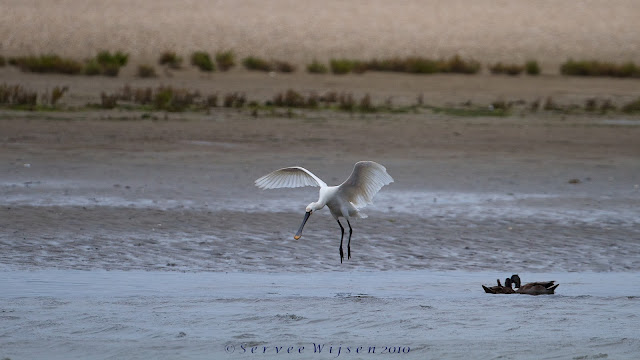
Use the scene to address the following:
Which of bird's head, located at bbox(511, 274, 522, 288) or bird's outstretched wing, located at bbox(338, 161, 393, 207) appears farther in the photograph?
bird's outstretched wing, located at bbox(338, 161, 393, 207)

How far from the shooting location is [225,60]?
4419 cm

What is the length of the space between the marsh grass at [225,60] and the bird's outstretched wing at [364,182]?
102 ft

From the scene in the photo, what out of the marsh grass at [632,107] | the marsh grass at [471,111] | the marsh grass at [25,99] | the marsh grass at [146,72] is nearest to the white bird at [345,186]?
the marsh grass at [25,99]

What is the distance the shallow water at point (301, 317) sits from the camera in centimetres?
764

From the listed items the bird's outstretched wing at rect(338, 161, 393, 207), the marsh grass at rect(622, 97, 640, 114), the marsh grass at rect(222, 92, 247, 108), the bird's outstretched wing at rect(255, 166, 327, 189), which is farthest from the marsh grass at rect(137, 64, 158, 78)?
the bird's outstretched wing at rect(338, 161, 393, 207)

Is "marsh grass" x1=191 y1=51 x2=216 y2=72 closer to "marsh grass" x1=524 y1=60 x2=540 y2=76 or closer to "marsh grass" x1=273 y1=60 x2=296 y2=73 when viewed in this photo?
"marsh grass" x1=273 y1=60 x2=296 y2=73

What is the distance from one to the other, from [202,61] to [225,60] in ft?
5.70

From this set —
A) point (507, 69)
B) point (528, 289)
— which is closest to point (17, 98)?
point (528, 289)

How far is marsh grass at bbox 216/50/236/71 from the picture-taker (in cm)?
4325

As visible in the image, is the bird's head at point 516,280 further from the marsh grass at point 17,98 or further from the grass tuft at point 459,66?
the grass tuft at point 459,66

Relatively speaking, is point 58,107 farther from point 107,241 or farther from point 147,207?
point 107,241

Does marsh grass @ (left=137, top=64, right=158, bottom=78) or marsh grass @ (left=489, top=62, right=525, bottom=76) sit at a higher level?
marsh grass @ (left=489, top=62, right=525, bottom=76)

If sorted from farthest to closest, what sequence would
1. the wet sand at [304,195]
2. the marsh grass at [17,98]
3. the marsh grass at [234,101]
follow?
1. the marsh grass at [234,101]
2. the marsh grass at [17,98]
3. the wet sand at [304,195]

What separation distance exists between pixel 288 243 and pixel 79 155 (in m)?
8.03
